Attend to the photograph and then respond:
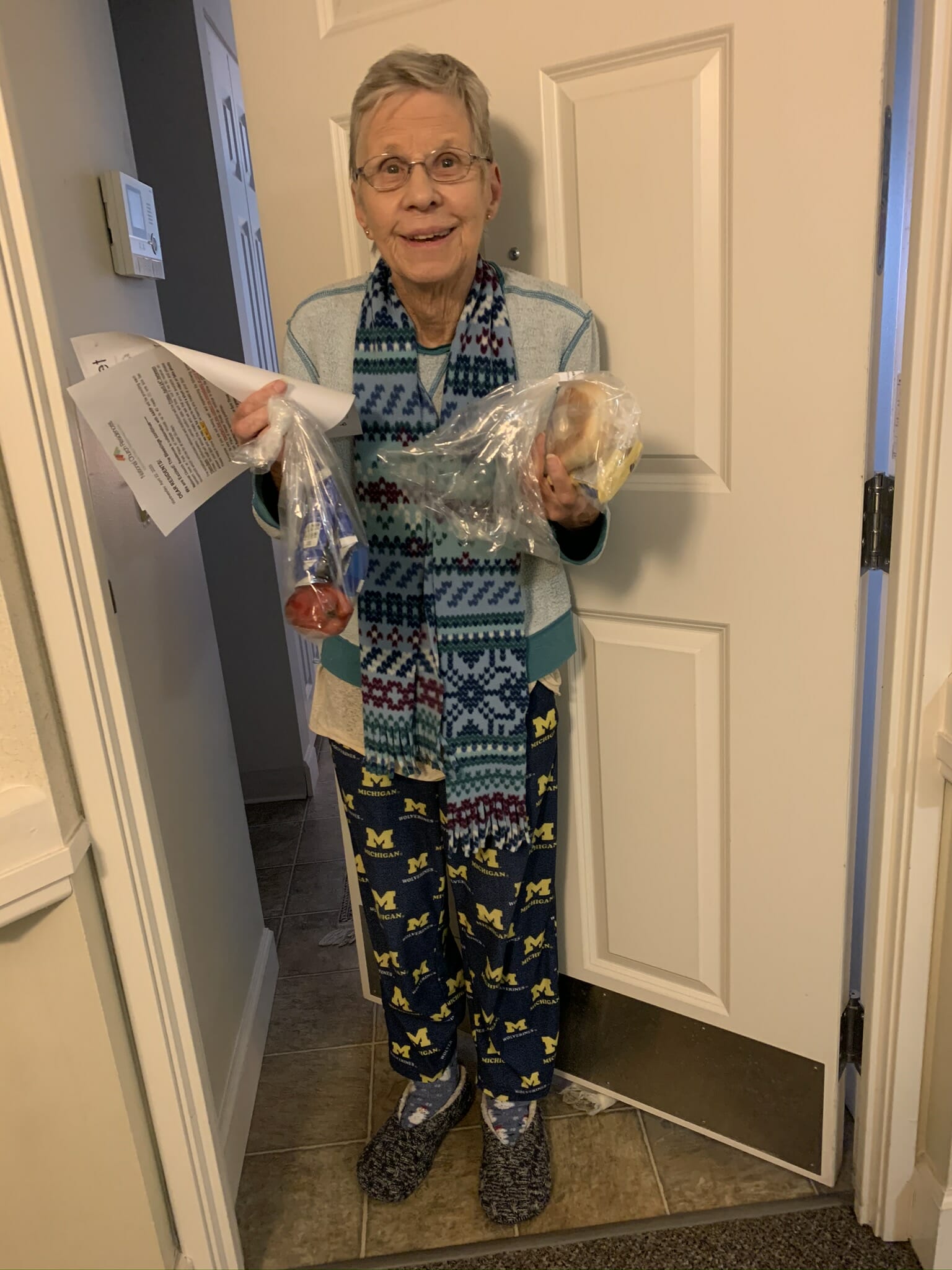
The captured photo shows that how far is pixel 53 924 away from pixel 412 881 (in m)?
0.49

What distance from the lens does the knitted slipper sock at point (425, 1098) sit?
1.42 metres

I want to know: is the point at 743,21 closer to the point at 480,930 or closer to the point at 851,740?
the point at 851,740

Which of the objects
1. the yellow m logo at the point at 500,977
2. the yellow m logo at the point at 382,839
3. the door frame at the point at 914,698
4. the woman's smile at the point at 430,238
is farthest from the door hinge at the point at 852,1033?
the woman's smile at the point at 430,238

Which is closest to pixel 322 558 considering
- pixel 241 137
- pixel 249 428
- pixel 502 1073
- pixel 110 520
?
pixel 249 428

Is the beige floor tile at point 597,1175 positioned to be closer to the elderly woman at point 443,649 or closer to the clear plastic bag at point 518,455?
the elderly woman at point 443,649

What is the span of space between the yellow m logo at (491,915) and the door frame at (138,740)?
1.31 ft

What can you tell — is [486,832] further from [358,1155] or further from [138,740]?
[358,1155]

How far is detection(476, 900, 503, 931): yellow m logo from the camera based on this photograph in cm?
124

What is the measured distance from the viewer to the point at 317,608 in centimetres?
93

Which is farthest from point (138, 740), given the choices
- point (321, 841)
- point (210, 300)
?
point (210, 300)

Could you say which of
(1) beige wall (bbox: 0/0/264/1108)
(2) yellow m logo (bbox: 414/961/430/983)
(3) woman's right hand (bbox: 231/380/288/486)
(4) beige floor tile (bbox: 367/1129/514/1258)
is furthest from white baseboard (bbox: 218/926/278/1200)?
(3) woman's right hand (bbox: 231/380/288/486)

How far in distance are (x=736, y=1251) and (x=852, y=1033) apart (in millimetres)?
342

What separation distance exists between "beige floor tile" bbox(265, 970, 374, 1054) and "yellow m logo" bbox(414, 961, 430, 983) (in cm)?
45

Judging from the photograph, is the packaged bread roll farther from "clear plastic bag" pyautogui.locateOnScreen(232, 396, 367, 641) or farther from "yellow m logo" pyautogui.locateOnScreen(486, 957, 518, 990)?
"yellow m logo" pyautogui.locateOnScreen(486, 957, 518, 990)
